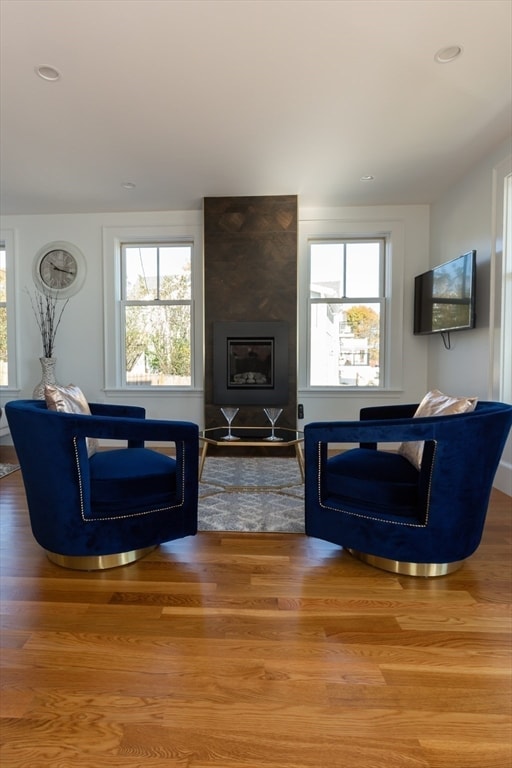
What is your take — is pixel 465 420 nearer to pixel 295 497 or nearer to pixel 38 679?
pixel 295 497

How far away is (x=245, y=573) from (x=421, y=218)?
409 centimetres

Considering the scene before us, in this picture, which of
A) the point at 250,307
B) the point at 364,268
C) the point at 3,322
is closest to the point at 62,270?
the point at 3,322

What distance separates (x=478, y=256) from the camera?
10.7ft

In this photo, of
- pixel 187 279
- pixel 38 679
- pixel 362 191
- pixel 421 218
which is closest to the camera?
pixel 38 679

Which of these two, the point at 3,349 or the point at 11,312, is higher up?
the point at 11,312

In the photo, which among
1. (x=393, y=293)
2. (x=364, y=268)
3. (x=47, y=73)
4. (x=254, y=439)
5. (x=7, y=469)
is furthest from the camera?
(x=364, y=268)

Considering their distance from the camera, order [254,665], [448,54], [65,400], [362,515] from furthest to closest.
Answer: [448,54], [65,400], [362,515], [254,665]

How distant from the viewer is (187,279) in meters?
4.57

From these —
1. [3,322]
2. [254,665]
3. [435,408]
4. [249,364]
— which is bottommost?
[254,665]

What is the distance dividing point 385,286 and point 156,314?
8.83 ft

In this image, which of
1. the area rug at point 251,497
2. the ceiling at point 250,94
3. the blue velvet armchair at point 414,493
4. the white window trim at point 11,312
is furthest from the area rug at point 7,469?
the blue velvet armchair at point 414,493

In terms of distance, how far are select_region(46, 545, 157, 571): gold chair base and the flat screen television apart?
3.01 meters

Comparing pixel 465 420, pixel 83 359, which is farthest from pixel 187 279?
pixel 465 420

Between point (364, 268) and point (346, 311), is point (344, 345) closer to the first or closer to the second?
point (346, 311)
